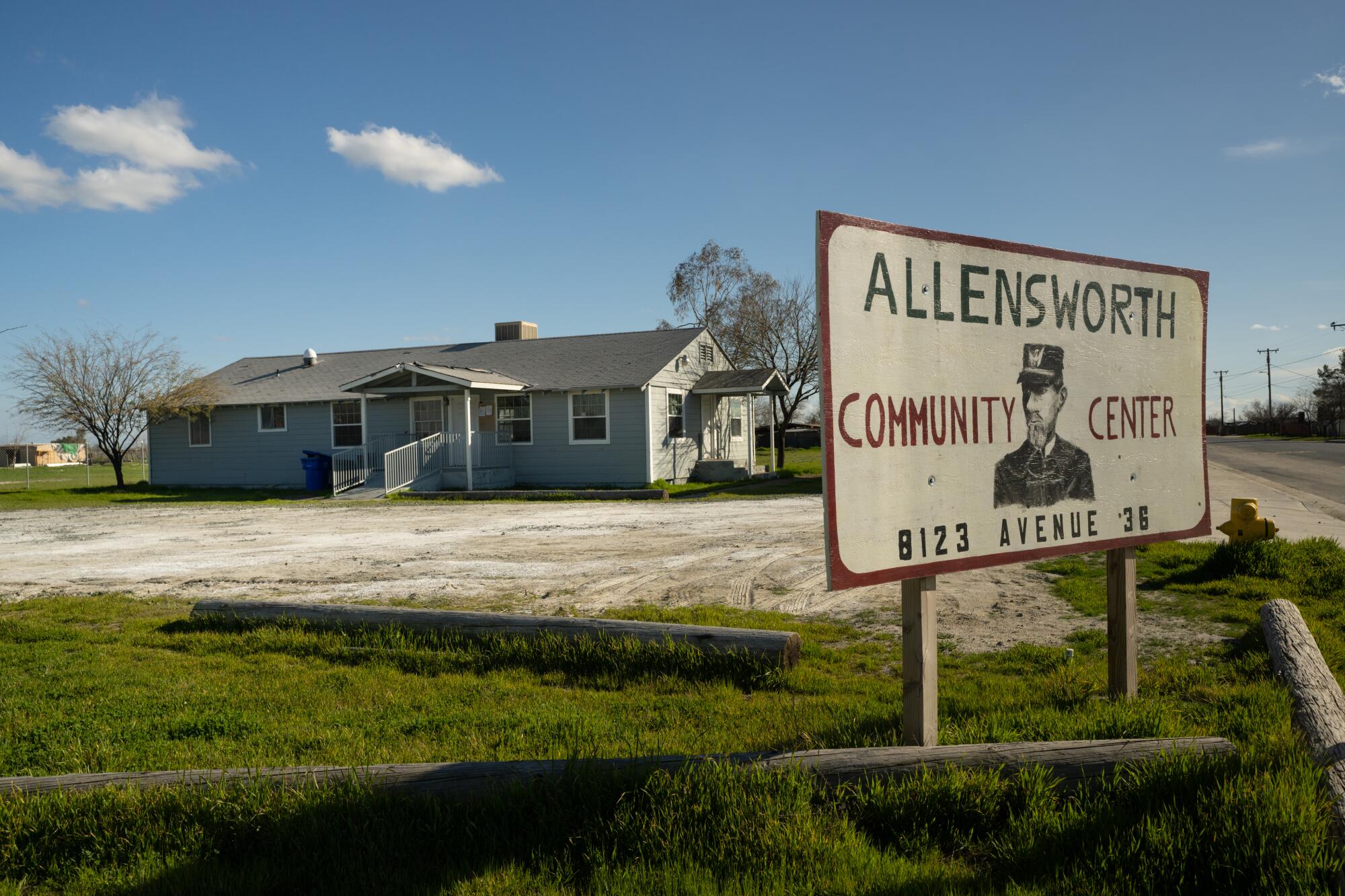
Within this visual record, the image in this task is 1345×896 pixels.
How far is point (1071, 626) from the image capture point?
21.0 feet

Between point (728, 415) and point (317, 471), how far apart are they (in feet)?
44.5

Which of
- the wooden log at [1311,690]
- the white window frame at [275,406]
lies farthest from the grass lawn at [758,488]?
the wooden log at [1311,690]

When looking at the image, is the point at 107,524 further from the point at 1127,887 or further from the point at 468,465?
the point at 1127,887

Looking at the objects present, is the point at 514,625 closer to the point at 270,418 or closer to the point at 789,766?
the point at 789,766

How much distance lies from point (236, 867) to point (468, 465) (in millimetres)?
21416

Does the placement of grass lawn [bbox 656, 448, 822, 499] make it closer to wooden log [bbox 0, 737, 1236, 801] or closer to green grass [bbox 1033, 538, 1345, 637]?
green grass [bbox 1033, 538, 1345, 637]

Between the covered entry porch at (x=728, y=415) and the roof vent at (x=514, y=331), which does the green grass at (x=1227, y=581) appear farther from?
the roof vent at (x=514, y=331)

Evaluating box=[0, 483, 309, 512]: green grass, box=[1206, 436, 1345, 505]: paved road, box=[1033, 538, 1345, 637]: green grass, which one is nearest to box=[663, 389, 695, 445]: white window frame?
box=[0, 483, 309, 512]: green grass

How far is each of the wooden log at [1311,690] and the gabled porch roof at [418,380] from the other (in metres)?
21.4

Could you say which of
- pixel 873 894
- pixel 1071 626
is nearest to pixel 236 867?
pixel 873 894

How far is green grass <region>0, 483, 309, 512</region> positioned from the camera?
23.6 m

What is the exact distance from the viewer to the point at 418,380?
25.3m

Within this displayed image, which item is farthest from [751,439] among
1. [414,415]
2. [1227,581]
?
[1227,581]

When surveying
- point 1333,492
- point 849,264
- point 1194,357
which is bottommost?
point 1333,492
